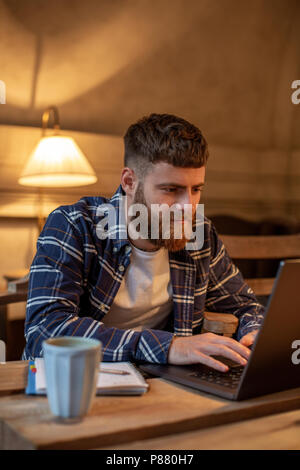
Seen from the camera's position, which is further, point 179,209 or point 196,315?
point 196,315

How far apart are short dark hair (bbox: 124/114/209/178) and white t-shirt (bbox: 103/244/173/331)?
9.5 inches

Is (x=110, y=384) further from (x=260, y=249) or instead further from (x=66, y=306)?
(x=260, y=249)

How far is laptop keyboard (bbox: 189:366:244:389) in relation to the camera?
0.90 meters

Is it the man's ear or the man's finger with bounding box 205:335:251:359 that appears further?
the man's ear

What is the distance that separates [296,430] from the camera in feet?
2.45

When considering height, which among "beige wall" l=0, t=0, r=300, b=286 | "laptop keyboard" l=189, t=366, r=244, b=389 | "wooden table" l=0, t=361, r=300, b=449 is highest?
"beige wall" l=0, t=0, r=300, b=286

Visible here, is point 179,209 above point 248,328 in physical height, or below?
above

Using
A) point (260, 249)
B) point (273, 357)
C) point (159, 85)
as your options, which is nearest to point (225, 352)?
point (273, 357)

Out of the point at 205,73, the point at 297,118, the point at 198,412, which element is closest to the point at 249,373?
the point at 198,412

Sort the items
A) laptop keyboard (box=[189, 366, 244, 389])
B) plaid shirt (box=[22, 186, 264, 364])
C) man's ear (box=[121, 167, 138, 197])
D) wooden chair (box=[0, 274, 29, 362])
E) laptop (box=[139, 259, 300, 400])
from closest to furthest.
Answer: laptop (box=[139, 259, 300, 400]) → laptop keyboard (box=[189, 366, 244, 389]) → plaid shirt (box=[22, 186, 264, 364]) → man's ear (box=[121, 167, 138, 197]) → wooden chair (box=[0, 274, 29, 362])

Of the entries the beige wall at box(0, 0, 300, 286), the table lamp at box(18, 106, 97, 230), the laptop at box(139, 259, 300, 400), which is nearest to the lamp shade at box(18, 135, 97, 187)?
the table lamp at box(18, 106, 97, 230)

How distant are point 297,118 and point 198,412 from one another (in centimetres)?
307

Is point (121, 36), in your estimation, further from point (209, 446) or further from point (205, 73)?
point (209, 446)

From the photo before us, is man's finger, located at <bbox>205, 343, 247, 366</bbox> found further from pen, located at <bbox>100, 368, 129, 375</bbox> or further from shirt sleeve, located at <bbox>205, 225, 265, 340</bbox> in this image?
shirt sleeve, located at <bbox>205, 225, 265, 340</bbox>
